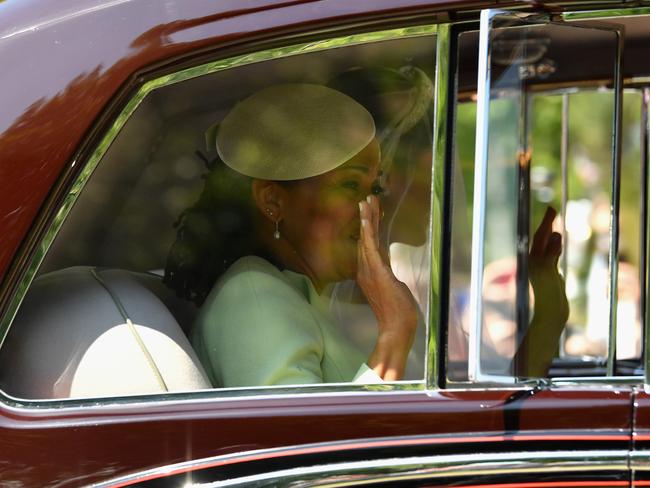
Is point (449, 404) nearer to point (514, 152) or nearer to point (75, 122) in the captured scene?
point (514, 152)

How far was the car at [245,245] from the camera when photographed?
1.85 metres

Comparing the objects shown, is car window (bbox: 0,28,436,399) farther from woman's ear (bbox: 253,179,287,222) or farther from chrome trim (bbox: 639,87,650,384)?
chrome trim (bbox: 639,87,650,384)

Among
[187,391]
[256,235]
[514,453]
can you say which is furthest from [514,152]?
[187,391]

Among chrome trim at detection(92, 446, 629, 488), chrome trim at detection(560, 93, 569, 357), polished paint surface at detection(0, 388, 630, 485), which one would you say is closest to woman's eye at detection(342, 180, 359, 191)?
polished paint surface at detection(0, 388, 630, 485)

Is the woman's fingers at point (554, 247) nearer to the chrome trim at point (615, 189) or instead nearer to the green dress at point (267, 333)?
the chrome trim at point (615, 189)

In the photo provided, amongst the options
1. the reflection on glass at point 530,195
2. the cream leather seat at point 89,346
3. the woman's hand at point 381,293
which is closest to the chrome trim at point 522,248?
the reflection on glass at point 530,195

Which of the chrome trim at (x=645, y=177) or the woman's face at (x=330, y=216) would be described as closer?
the woman's face at (x=330, y=216)

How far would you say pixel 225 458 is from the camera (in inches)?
73.0

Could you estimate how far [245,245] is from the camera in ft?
7.30

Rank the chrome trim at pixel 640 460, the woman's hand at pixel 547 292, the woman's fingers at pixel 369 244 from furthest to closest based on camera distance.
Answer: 1. the woman's hand at pixel 547 292
2. the woman's fingers at pixel 369 244
3. the chrome trim at pixel 640 460

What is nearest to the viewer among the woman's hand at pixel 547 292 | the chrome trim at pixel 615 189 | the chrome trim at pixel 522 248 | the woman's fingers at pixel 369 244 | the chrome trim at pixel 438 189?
the chrome trim at pixel 438 189

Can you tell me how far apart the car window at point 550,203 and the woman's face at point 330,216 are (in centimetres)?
Answer: 23

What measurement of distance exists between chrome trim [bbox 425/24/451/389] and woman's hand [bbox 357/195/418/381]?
0.46 feet

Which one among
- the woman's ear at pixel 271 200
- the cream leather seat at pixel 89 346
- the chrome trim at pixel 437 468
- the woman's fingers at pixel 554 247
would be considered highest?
the woman's ear at pixel 271 200
